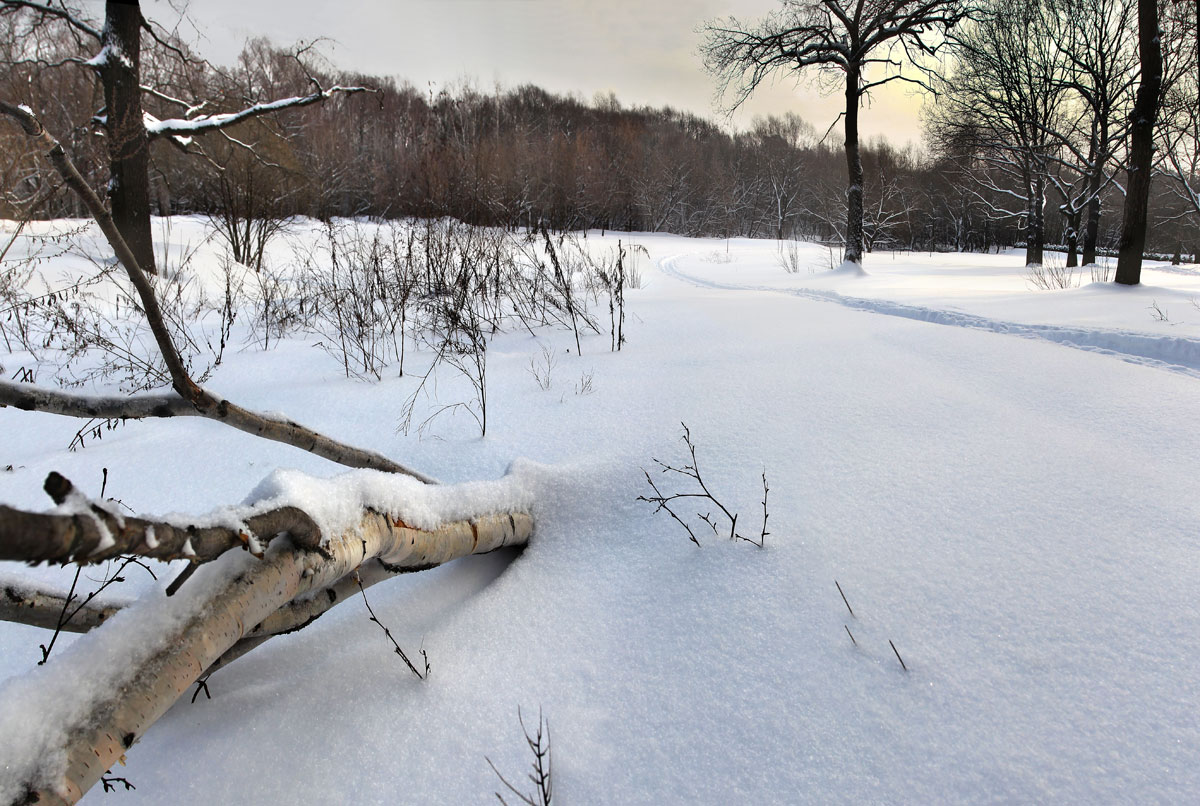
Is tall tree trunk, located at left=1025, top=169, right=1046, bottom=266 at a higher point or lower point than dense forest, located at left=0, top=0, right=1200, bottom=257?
lower

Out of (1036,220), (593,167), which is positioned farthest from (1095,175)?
(593,167)

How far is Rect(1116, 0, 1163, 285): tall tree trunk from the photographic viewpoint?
668 cm

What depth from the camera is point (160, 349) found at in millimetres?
1105

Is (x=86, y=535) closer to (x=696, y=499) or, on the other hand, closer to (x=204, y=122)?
(x=696, y=499)

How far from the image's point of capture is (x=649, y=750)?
1.10m

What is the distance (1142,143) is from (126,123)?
1323cm

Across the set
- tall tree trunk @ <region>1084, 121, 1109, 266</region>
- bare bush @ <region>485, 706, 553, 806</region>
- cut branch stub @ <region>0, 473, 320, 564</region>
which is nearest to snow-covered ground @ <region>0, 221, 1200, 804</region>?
bare bush @ <region>485, 706, 553, 806</region>

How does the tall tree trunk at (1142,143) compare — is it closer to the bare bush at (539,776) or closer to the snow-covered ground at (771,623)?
the snow-covered ground at (771,623)

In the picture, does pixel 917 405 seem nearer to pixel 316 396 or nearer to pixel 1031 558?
pixel 1031 558

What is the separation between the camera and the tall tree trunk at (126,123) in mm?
7879

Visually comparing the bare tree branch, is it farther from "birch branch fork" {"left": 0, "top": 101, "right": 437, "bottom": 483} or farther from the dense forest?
"birch branch fork" {"left": 0, "top": 101, "right": 437, "bottom": 483}

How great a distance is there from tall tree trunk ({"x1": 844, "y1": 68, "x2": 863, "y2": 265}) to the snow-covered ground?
29.9 feet

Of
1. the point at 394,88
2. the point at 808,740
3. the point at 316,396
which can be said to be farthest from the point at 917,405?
A: the point at 394,88

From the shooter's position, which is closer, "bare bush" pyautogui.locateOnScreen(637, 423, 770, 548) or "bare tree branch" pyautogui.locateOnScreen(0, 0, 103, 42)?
"bare bush" pyautogui.locateOnScreen(637, 423, 770, 548)
